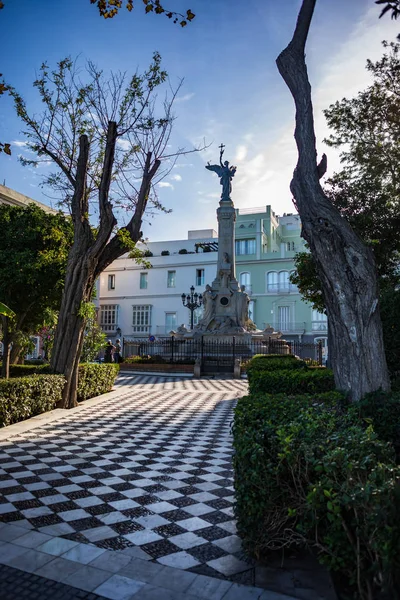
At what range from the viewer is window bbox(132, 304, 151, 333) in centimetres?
4584

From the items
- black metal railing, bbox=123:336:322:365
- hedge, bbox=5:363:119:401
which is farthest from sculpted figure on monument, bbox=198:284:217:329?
hedge, bbox=5:363:119:401

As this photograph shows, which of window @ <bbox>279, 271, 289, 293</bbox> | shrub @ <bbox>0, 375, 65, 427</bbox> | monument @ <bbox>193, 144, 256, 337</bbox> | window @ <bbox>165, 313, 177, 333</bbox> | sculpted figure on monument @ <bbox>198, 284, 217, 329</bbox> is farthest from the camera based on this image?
window @ <bbox>165, 313, 177, 333</bbox>

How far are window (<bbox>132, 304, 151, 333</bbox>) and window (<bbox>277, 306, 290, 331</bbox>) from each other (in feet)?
43.1

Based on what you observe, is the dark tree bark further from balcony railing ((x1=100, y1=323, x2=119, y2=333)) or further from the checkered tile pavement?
balcony railing ((x1=100, y1=323, x2=119, y2=333))

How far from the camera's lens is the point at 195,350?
25.1 m

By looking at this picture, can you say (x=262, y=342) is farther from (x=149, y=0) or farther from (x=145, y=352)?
(x=149, y=0)

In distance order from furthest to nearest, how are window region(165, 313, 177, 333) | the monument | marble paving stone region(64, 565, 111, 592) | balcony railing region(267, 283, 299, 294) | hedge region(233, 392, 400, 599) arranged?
window region(165, 313, 177, 333)
balcony railing region(267, 283, 299, 294)
the monument
marble paving stone region(64, 565, 111, 592)
hedge region(233, 392, 400, 599)

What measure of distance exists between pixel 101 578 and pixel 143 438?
480 centimetres

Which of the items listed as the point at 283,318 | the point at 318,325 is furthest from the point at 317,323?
the point at 283,318

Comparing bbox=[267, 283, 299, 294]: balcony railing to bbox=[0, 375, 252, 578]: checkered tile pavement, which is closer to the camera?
bbox=[0, 375, 252, 578]: checkered tile pavement

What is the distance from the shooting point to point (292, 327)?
133ft

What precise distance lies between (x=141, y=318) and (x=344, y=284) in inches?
1623

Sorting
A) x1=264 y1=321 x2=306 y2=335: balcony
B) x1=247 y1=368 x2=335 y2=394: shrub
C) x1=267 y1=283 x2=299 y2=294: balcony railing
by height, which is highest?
x1=267 y1=283 x2=299 y2=294: balcony railing

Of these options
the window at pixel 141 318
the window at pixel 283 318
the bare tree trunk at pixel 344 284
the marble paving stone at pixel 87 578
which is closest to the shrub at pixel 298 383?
the bare tree trunk at pixel 344 284
